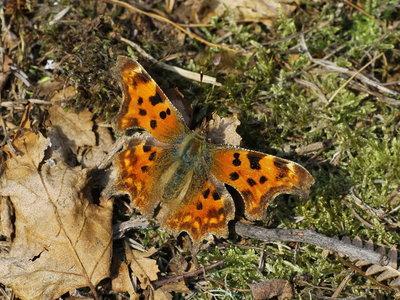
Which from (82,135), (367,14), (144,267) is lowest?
(144,267)

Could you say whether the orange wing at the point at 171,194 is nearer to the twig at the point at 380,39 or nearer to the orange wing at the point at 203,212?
the orange wing at the point at 203,212

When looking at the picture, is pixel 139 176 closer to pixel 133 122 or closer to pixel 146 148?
pixel 146 148

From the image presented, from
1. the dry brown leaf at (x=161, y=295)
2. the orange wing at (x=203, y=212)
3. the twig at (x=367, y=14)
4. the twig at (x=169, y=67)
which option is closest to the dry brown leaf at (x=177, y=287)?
the dry brown leaf at (x=161, y=295)

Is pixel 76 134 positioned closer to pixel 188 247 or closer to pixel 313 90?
pixel 188 247

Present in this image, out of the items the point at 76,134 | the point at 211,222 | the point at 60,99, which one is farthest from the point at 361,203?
the point at 60,99

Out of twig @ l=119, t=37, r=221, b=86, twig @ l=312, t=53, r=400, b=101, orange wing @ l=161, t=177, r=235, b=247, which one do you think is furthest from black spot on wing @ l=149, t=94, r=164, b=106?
twig @ l=312, t=53, r=400, b=101

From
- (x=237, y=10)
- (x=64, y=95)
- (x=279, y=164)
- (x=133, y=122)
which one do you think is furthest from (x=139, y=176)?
(x=237, y=10)
